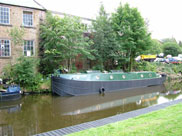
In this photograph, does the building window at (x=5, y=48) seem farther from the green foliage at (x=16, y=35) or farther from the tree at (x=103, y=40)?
the tree at (x=103, y=40)

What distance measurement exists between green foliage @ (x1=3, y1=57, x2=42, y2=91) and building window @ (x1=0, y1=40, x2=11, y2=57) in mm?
1555

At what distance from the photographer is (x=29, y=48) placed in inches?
699

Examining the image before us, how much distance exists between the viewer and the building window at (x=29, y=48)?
688 inches

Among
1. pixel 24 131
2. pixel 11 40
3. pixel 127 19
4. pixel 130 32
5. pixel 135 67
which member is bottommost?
pixel 24 131

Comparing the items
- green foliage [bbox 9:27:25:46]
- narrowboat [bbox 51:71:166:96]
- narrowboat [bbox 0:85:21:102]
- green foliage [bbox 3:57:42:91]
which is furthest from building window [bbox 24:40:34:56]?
narrowboat [bbox 0:85:21:102]

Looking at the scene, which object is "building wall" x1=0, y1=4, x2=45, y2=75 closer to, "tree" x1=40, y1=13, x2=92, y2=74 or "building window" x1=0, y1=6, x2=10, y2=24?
"building window" x1=0, y1=6, x2=10, y2=24

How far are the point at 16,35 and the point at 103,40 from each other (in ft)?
29.8

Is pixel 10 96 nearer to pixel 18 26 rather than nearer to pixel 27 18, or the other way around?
pixel 18 26

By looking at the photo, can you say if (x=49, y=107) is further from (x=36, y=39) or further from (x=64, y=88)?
(x=36, y=39)

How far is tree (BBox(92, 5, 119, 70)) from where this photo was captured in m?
20.0

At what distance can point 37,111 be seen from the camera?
33.6 ft

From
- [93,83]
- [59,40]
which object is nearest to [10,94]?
[93,83]

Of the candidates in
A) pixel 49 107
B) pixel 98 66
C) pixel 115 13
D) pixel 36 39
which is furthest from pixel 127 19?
pixel 49 107

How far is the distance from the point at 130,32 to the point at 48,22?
938 cm
